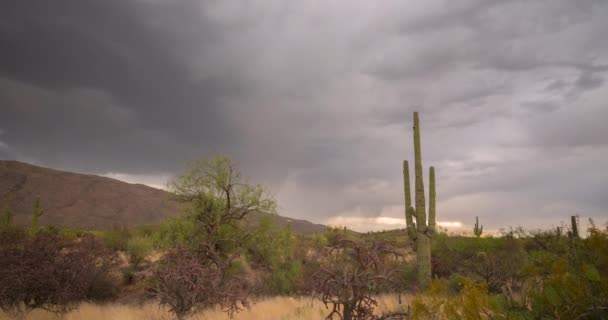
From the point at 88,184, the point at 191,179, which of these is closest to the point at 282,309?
the point at 191,179

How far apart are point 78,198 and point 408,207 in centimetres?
9746

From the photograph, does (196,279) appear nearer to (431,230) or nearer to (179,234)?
(179,234)

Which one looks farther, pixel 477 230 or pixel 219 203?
pixel 477 230

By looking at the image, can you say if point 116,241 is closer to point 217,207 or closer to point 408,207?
point 217,207

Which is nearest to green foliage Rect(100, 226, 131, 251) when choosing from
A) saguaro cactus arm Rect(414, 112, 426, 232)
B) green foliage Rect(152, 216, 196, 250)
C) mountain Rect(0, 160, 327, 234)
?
green foliage Rect(152, 216, 196, 250)

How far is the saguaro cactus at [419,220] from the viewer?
19.1 m

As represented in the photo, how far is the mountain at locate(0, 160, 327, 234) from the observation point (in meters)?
85.3

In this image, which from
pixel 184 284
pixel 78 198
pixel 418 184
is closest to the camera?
pixel 184 284

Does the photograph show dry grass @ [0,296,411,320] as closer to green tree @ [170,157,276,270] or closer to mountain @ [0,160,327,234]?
green tree @ [170,157,276,270]

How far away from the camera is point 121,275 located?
83.0 feet

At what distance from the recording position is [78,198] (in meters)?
96.6

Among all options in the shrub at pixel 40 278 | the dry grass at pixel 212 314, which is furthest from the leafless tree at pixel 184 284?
the shrub at pixel 40 278

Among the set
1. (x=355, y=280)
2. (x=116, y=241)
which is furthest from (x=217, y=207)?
(x=116, y=241)

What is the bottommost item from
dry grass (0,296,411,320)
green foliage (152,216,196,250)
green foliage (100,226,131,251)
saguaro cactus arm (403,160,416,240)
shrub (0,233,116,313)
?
dry grass (0,296,411,320)
